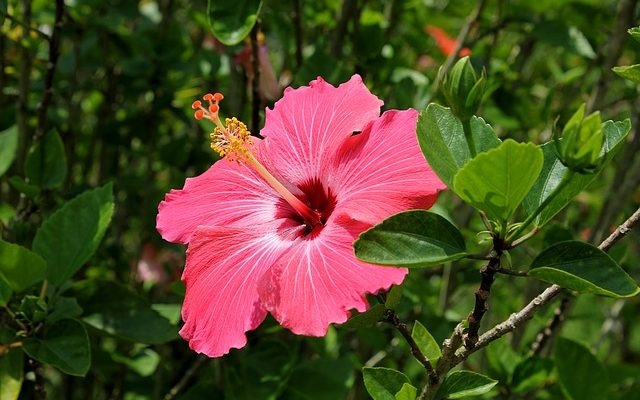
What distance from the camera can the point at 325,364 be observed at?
1781mm

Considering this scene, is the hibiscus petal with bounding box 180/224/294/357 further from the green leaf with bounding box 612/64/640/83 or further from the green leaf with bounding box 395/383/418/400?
the green leaf with bounding box 612/64/640/83

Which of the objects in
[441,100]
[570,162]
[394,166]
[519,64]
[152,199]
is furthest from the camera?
[519,64]

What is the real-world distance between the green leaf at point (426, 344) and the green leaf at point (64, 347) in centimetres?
56

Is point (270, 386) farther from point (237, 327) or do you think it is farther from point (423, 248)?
point (423, 248)

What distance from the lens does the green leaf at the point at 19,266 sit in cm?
127

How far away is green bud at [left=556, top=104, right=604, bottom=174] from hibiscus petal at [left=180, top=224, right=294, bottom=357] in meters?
0.43

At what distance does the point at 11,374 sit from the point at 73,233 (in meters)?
0.28

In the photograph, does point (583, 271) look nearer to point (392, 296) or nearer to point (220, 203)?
point (392, 296)

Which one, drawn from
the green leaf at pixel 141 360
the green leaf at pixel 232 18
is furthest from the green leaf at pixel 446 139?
the green leaf at pixel 141 360

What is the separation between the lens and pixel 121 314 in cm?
149

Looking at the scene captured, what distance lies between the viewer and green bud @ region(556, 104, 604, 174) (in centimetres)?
81

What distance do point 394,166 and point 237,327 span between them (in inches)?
12.1

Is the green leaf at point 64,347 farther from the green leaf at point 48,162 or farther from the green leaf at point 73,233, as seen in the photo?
the green leaf at point 48,162

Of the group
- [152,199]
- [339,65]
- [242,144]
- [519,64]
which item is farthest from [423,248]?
[519,64]
